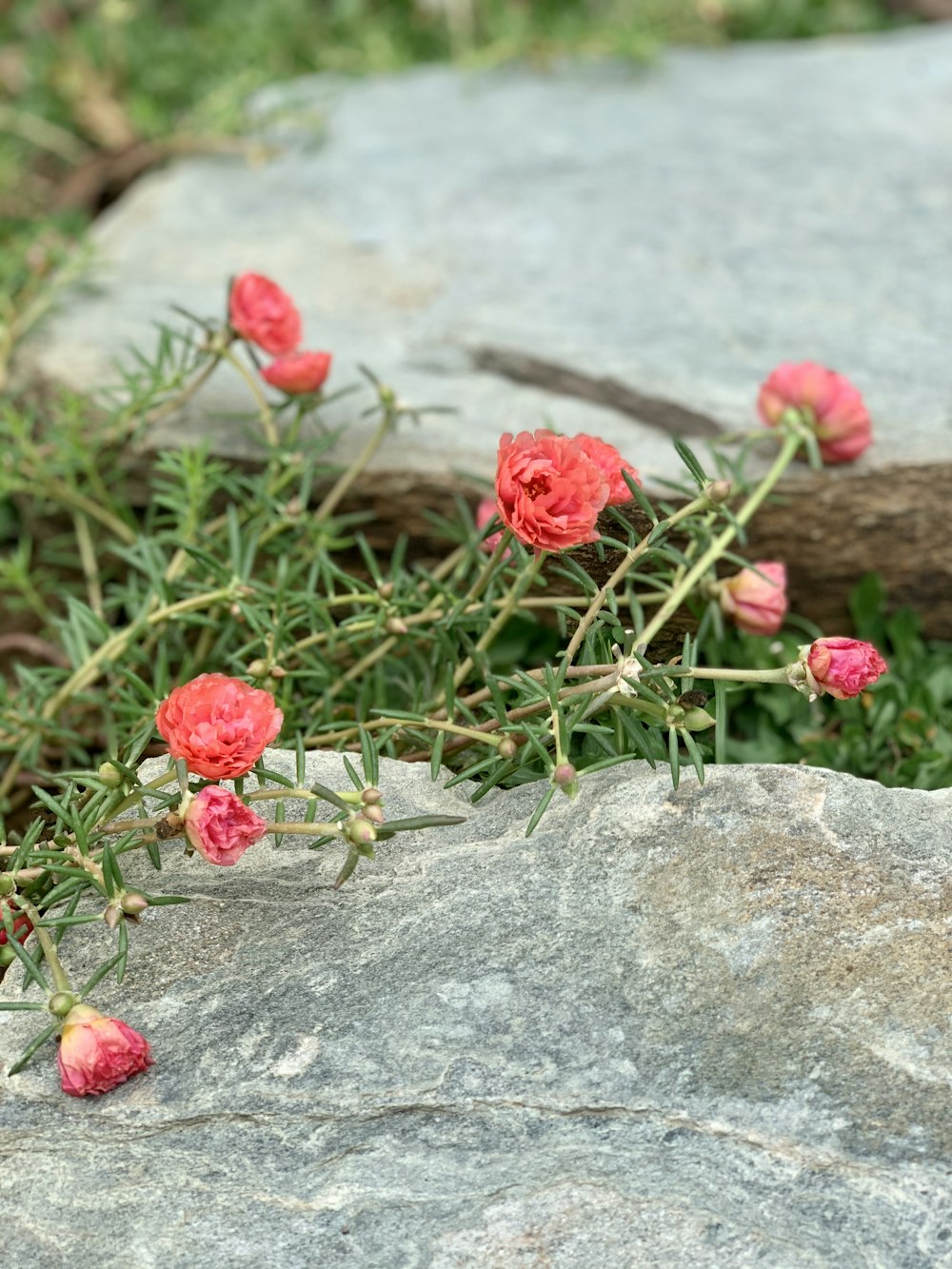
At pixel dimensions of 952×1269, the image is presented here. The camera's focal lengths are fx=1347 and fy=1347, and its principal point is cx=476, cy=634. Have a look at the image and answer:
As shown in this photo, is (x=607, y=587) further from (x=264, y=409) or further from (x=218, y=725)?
(x=264, y=409)

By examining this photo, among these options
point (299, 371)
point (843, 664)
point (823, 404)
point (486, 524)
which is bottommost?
point (843, 664)

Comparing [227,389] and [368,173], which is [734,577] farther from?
[368,173]

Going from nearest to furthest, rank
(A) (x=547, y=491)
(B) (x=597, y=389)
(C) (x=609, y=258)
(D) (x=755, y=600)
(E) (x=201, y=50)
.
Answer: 1. (A) (x=547, y=491)
2. (D) (x=755, y=600)
3. (B) (x=597, y=389)
4. (C) (x=609, y=258)
5. (E) (x=201, y=50)

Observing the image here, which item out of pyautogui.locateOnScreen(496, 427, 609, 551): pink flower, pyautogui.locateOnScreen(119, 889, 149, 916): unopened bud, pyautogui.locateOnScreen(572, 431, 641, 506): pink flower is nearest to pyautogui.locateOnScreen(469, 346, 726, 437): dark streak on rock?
pyautogui.locateOnScreen(572, 431, 641, 506): pink flower

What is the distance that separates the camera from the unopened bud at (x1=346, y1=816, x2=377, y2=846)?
1.51 m

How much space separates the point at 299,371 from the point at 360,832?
1.00 meters

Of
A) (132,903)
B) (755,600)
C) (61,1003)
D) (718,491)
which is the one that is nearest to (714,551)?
(755,600)

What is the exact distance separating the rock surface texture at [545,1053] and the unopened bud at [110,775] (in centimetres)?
14

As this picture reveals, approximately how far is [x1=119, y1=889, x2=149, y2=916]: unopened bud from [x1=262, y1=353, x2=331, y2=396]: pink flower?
3.29 feet

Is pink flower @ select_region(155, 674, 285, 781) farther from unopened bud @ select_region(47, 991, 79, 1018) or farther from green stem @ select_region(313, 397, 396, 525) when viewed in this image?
green stem @ select_region(313, 397, 396, 525)

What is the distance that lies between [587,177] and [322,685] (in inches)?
67.7

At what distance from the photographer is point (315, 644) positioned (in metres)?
2.11

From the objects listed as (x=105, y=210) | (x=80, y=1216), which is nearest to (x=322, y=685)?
(x=80, y=1216)

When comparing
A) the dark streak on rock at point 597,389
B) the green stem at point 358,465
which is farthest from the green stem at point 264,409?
the dark streak on rock at point 597,389
